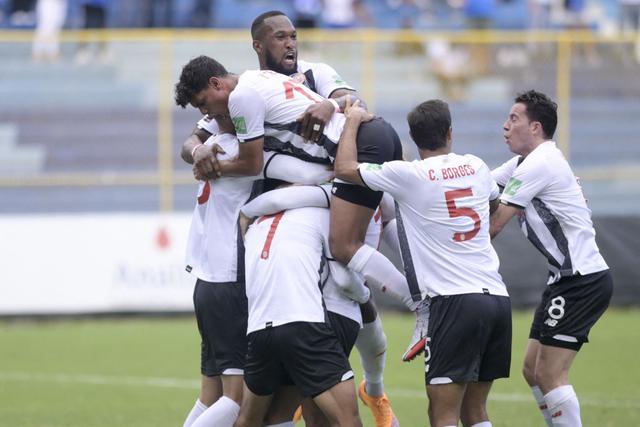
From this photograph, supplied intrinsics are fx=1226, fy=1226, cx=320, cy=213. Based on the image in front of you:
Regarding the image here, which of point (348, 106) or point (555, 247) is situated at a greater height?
point (348, 106)

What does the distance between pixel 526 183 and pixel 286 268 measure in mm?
1934

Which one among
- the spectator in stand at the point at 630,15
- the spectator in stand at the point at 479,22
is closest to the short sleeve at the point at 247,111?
the spectator in stand at the point at 479,22

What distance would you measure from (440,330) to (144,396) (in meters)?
5.11

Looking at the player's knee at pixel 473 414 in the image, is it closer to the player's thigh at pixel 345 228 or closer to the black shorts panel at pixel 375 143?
the player's thigh at pixel 345 228

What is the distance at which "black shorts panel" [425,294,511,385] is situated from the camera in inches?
279

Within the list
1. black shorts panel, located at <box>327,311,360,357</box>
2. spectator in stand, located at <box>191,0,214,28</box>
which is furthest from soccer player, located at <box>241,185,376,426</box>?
spectator in stand, located at <box>191,0,214,28</box>

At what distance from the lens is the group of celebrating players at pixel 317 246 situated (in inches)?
275

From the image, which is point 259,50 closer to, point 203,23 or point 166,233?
point 166,233

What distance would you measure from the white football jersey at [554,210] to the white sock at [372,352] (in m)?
1.23

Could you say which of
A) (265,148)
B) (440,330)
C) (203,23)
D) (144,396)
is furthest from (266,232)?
(203,23)

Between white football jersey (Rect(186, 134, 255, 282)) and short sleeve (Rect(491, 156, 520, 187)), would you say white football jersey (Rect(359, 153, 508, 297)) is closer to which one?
white football jersey (Rect(186, 134, 255, 282))

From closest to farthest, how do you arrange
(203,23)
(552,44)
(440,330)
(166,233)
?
(440,330)
(166,233)
(552,44)
(203,23)

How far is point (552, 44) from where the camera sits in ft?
62.3

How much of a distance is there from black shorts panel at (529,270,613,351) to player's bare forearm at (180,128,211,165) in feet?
8.58
